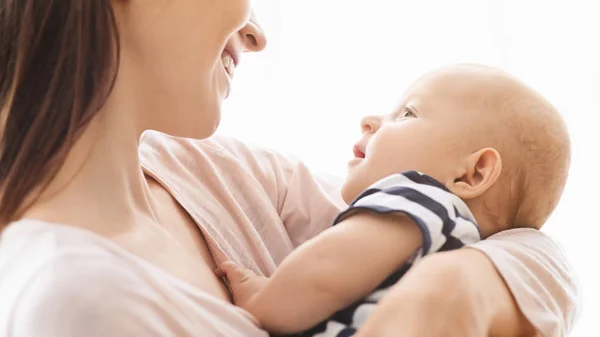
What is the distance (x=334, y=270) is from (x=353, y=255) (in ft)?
0.10

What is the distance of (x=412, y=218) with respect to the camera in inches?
43.3

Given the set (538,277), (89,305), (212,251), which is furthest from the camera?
(212,251)

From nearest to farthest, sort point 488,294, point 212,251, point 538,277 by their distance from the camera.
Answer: point 488,294 < point 538,277 < point 212,251

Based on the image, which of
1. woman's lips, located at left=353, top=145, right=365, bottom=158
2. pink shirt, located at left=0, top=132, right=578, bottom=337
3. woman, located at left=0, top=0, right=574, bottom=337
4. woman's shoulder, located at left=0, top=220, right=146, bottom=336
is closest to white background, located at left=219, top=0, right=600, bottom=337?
pink shirt, located at left=0, top=132, right=578, bottom=337

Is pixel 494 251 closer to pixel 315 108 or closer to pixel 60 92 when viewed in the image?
pixel 60 92

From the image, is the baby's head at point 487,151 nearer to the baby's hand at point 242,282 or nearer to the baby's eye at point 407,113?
the baby's eye at point 407,113

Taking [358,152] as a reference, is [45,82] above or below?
above

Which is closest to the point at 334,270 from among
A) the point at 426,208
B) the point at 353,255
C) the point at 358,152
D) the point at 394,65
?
the point at 353,255

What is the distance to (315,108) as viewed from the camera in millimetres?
2318

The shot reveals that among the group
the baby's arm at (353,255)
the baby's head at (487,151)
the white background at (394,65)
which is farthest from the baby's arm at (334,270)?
the white background at (394,65)

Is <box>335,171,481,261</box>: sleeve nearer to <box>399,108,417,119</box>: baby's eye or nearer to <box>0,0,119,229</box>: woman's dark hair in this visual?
<box>399,108,417,119</box>: baby's eye

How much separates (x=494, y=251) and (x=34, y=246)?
563 mm

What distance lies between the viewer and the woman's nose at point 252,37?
136cm

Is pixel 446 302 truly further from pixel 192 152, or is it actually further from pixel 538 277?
pixel 192 152
